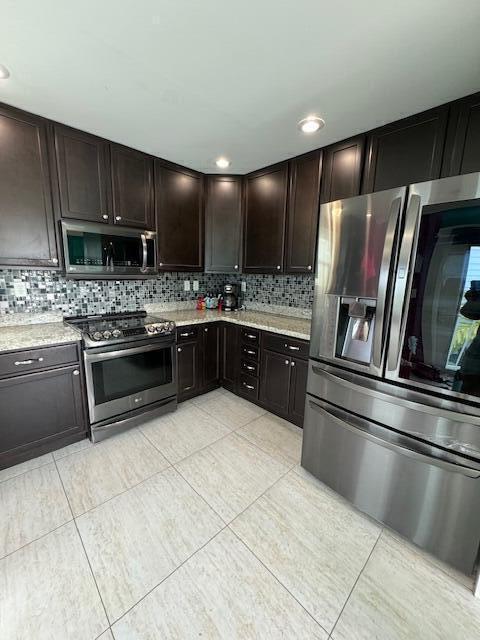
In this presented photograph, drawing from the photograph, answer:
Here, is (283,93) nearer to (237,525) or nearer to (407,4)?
(407,4)

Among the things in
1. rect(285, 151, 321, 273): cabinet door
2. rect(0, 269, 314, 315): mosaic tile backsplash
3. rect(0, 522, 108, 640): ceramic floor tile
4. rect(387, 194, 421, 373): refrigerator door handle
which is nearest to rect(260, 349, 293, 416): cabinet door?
rect(0, 269, 314, 315): mosaic tile backsplash

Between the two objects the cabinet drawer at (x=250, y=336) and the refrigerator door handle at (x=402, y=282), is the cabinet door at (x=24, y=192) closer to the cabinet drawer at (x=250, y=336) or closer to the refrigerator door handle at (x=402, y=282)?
the cabinet drawer at (x=250, y=336)

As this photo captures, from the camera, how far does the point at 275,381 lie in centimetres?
248

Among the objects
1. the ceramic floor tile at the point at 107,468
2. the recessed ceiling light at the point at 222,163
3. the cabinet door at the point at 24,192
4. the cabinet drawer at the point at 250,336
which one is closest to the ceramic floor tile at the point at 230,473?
the ceramic floor tile at the point at 107,468

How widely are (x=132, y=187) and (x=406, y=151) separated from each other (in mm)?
2173

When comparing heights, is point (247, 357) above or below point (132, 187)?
below

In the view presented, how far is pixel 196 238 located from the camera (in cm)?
288

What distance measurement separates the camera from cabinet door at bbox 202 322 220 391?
9.28ft

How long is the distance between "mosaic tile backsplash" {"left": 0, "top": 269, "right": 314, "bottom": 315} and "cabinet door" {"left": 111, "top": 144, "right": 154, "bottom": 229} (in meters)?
0.67

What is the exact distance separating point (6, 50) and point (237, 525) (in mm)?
2750

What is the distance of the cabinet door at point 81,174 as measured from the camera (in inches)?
76.9

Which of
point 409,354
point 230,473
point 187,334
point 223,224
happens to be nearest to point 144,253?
point 187,334

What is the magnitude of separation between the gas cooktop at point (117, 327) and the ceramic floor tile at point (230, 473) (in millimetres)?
1067

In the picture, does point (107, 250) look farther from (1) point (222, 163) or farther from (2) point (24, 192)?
(1) point (222, 163)
